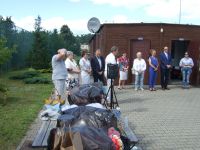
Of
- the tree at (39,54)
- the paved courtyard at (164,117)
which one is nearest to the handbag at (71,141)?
the paved courtyard at (164,117)

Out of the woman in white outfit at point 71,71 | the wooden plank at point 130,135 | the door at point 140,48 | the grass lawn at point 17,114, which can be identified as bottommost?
the grass lawn at point 17,114

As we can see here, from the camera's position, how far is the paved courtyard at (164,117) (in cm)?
770

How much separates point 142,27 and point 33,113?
9755 mm

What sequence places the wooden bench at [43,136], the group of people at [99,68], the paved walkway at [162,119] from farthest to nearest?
the group of people at [99,68] → the paved walkway at [162,119] → the wooden bench at [43,136]

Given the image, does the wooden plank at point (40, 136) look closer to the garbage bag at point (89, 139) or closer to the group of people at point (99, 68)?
the garbage bag at point (89, 139)

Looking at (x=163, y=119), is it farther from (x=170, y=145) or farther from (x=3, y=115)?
(x=3, y=115)

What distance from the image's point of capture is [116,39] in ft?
60.8

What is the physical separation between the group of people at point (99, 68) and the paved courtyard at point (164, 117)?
0.94 m

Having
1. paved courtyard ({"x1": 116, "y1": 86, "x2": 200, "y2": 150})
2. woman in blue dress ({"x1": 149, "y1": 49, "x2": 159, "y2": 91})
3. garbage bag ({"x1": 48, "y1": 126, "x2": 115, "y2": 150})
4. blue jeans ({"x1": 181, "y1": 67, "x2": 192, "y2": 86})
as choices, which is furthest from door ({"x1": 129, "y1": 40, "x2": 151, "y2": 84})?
garbage bag ({"x1": 48, "y1": 126, "x2": 115, "y2": 150})

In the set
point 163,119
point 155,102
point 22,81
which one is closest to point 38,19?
point 22,81

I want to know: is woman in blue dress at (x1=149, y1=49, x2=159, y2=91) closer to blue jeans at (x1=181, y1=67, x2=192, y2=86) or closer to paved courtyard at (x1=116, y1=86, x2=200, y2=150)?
paved courtyard at (x1=116, y1=86, x2=200, y2=150)

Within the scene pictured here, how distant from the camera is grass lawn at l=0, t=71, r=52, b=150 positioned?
25.1 ft

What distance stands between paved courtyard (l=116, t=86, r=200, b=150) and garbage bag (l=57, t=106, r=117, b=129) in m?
1.74

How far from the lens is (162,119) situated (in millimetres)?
Result: 10070
